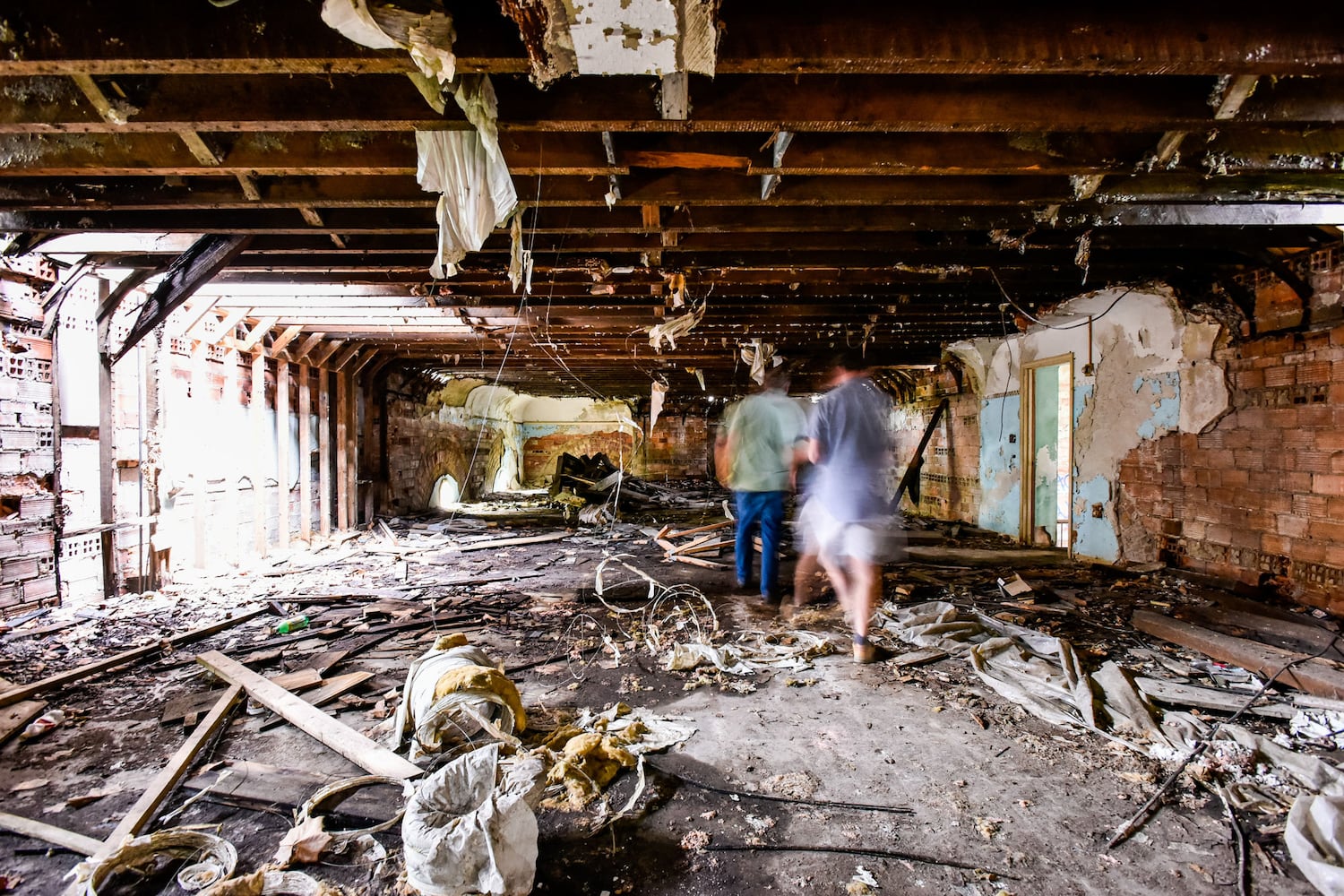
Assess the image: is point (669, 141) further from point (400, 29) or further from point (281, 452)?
point (281, 452)

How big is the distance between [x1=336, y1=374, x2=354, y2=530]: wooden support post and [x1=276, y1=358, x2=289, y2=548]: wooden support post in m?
1.07

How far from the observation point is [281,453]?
6.75 metres

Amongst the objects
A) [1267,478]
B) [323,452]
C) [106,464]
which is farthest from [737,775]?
[323,452]

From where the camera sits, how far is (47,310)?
415 centimetres

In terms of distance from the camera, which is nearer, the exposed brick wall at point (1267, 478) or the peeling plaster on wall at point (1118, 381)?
the exposed brick wall at point (1267, 478)

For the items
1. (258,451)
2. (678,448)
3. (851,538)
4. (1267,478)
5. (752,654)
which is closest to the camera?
(851,538)

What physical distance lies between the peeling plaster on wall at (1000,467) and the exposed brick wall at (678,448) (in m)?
9.24

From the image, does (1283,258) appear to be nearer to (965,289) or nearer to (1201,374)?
(1201,374)

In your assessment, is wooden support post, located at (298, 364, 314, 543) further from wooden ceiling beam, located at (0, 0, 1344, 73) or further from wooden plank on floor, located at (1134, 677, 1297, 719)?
wooden plank on floor, located at (1134, 677, 1297, 719)

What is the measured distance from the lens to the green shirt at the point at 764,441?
4.63 metres

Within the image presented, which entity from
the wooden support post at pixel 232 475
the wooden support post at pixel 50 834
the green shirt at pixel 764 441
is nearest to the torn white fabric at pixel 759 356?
the green shirt at pixel 764 441

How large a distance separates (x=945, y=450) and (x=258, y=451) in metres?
9.69

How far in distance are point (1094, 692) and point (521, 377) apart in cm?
1026

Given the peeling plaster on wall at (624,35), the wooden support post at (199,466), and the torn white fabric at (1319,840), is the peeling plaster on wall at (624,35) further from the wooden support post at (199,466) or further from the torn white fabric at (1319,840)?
the wooden support post at (199,466)
